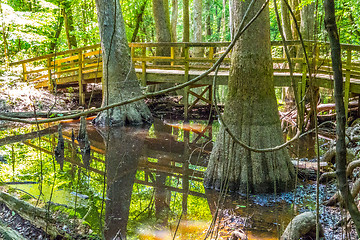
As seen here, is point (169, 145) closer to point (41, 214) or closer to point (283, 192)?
point (283, 192)

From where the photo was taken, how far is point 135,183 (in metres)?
6.73

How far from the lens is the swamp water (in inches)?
190

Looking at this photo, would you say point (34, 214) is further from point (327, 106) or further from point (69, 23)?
point (69, 23)

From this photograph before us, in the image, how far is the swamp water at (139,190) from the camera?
4.82 metres

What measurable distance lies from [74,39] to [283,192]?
17.5m

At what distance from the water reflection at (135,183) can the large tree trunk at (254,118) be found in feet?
1.70

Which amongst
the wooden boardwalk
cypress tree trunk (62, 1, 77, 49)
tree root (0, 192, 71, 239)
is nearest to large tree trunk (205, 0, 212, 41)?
cypress tree trunk (62, 1, 77, 49)

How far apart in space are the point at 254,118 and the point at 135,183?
2.54 metres

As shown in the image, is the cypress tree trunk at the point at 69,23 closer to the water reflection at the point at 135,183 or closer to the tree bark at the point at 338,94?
the water reflection at the point at 135,183

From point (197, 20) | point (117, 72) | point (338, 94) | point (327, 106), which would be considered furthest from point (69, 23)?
point (338, 94)

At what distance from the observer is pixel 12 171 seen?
6.99 metres

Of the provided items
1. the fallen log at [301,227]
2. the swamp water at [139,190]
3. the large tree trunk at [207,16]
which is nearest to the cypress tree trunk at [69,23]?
the swamp water at [139,190]

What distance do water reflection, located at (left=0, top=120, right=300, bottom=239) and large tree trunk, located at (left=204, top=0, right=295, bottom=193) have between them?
1.70 feet

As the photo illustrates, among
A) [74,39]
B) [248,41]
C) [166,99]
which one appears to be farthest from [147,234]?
[74,39]
